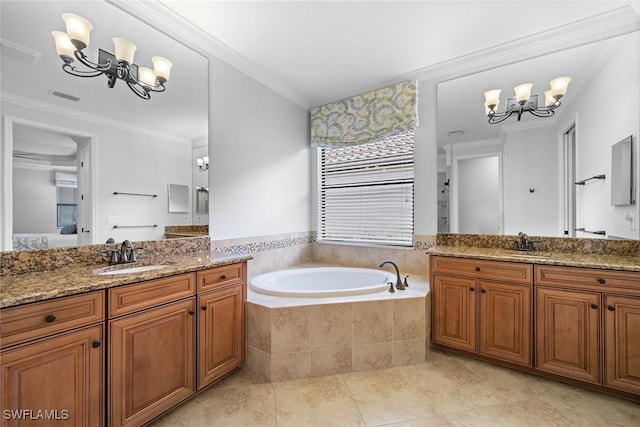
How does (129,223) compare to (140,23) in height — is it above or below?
below

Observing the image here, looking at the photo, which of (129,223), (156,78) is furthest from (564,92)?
(129,223)

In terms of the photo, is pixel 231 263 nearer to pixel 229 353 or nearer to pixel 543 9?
pixel 229 353

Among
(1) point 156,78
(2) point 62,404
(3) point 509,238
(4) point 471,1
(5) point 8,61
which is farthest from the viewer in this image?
(3) point 509,238

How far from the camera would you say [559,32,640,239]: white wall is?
1880 mm

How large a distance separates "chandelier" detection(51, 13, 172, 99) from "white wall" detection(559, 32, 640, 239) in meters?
3.19

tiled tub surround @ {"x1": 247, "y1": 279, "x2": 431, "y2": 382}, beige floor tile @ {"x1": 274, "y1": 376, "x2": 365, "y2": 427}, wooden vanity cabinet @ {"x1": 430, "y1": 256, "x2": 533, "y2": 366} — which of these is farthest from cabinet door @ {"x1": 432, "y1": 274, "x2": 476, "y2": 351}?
beige floor tile @ {"x1": 274, "y1": 376, "x2": 365, "y2": 427}

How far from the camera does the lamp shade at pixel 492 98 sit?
2449 mm

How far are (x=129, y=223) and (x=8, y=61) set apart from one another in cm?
100

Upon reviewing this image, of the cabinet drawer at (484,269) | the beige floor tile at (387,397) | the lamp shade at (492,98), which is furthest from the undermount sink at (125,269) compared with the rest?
the lamp shade at (492,98)

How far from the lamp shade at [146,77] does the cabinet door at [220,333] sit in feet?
5.08

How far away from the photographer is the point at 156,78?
202 centimetres

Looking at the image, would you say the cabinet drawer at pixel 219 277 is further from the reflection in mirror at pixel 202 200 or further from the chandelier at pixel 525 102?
the chandelier at pixel 525 102

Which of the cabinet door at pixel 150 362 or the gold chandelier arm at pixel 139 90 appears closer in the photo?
the cabinet door at pixel 150 362

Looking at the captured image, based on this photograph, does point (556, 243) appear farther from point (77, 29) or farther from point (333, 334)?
point (77, 29)
